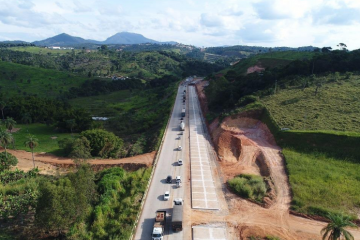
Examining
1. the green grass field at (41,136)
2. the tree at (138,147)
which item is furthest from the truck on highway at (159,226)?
the green grass field at (41,136)

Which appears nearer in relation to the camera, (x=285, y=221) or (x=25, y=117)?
(x=285, y=221)

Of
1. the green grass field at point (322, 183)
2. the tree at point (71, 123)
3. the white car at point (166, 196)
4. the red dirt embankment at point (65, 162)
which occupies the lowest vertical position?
the red dirt embankment at point (65, 162)

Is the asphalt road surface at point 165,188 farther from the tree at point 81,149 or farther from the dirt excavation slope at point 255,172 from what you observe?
the tree at point 81,149

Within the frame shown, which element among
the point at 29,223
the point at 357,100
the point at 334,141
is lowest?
the point at 29,223

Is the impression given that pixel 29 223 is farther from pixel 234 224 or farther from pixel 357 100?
pixel 357 100

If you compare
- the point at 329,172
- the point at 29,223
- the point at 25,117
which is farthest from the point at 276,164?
the point at 25,117

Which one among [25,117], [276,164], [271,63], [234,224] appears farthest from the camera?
[271,63]

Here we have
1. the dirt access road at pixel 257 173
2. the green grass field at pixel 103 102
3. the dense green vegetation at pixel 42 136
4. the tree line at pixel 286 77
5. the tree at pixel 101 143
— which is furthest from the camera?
the green grass field at pixel 103 102
